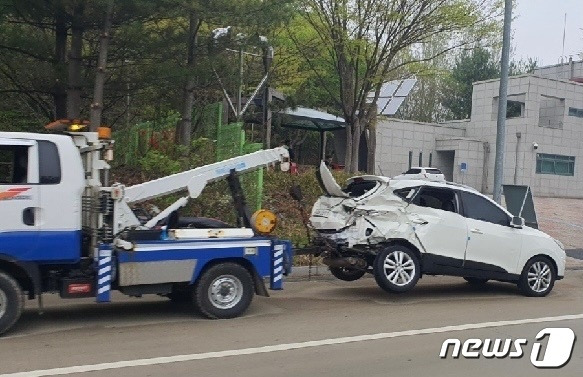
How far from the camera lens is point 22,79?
1446cm

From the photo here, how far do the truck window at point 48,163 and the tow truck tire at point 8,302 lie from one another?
45.7 inches

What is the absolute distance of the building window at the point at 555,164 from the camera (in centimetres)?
3525

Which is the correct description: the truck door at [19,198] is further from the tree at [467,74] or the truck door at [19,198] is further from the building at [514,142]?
the tree at [467,74]

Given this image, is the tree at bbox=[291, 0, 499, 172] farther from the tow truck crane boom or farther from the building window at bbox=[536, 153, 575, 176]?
the building window at bbox=[536, 153, 575, 176]

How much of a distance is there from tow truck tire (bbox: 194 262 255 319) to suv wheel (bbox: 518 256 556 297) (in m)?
5.00

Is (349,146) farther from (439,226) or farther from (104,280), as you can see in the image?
(104,280)

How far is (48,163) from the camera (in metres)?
8.18

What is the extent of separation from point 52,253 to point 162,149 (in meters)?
9.01

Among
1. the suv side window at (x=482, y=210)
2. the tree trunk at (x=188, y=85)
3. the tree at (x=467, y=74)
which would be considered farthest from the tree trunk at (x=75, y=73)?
the tree at (x=467, y=74)

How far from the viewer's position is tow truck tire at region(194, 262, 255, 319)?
897 centimetres

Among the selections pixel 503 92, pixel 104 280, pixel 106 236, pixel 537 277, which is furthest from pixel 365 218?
pixel 503 92

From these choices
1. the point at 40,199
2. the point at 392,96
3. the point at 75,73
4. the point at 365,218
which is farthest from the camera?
the point at 392,96

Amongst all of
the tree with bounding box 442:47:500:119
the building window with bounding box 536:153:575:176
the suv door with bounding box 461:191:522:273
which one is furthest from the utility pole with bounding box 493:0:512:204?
the tree with bounding box 442:47:500:119

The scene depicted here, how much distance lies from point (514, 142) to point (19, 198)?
30.9 metres
